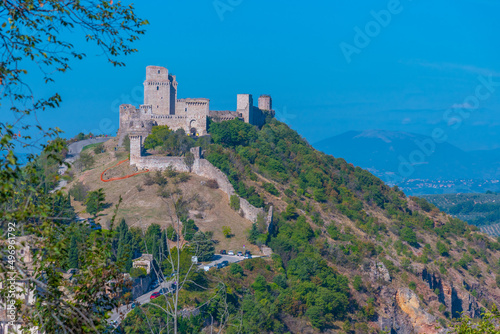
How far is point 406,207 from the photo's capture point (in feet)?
237

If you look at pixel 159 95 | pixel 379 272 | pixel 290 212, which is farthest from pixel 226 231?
pixel 159 95

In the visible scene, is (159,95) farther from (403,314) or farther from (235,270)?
(403,314)

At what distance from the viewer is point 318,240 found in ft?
169

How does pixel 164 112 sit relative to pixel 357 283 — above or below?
above

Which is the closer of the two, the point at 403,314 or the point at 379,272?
the point at 403,314

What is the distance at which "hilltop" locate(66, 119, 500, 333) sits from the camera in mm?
41031

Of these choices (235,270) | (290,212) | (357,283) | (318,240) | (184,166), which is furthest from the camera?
(290,212)

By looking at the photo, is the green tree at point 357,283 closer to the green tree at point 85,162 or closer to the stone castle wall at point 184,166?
the stone castle wall at point 184,166

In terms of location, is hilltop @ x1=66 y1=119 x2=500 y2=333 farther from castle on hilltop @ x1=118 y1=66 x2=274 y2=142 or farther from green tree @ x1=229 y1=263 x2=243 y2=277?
castle on hilltop @ x1=118 y1=66 x2=274 y2=142

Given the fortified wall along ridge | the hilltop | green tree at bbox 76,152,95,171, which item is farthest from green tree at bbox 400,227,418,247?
green tree at bbox 76,152,95,171

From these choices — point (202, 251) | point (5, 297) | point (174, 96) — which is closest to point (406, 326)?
point (202, 251)

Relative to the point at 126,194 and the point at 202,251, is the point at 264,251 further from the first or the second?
the point at 126,194

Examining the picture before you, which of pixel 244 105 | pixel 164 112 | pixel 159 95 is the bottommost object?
pixel 164 112

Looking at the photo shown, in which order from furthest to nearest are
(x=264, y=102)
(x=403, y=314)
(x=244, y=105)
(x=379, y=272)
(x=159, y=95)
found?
(x=264, y=102), (x=244, y=105), (x=159, y=95), (x=379, y=272), (x=403, y=314)
